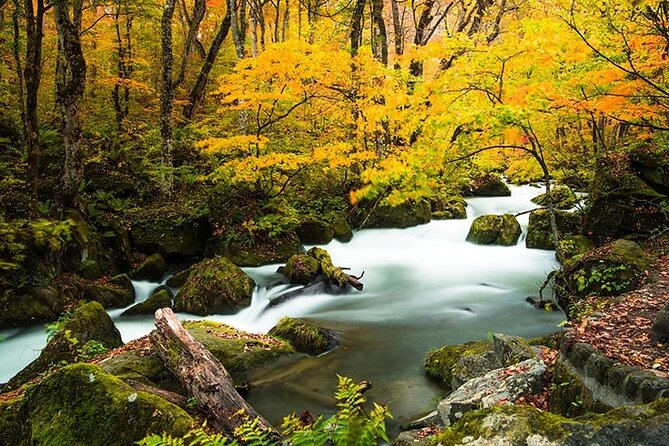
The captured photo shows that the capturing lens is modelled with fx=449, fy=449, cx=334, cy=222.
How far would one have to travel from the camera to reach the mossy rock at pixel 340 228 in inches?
608

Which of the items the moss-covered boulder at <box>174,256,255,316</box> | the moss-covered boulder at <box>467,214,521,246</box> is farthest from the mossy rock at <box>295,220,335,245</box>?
the moss-covered boulder at <box>467,214,521,246</box>

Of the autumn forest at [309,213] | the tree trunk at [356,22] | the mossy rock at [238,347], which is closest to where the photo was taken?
the autumn forest at [309,213]

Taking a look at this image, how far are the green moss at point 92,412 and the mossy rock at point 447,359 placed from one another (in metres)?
4.14

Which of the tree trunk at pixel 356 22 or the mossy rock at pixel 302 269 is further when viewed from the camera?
the tree trunk at pixel 356 22

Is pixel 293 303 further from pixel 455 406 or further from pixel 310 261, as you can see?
pixel 455 406

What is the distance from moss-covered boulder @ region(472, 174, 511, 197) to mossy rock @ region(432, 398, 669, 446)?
74.6 ft

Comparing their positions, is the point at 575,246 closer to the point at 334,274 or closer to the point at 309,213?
the point at 334,274

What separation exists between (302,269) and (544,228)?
777cm

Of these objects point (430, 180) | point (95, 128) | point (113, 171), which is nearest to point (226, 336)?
point (430, 180)

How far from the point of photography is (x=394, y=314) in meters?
10.3

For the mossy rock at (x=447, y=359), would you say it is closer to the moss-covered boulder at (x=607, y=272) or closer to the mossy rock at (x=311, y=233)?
the moss-covered boulder at (x=607, y=272)

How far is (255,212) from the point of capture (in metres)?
13.7

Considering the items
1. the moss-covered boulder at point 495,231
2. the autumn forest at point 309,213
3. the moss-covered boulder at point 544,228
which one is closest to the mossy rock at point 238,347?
the autumn forest at point 309,213

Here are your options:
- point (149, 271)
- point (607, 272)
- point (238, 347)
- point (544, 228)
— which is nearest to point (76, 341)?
point (238, 347)
